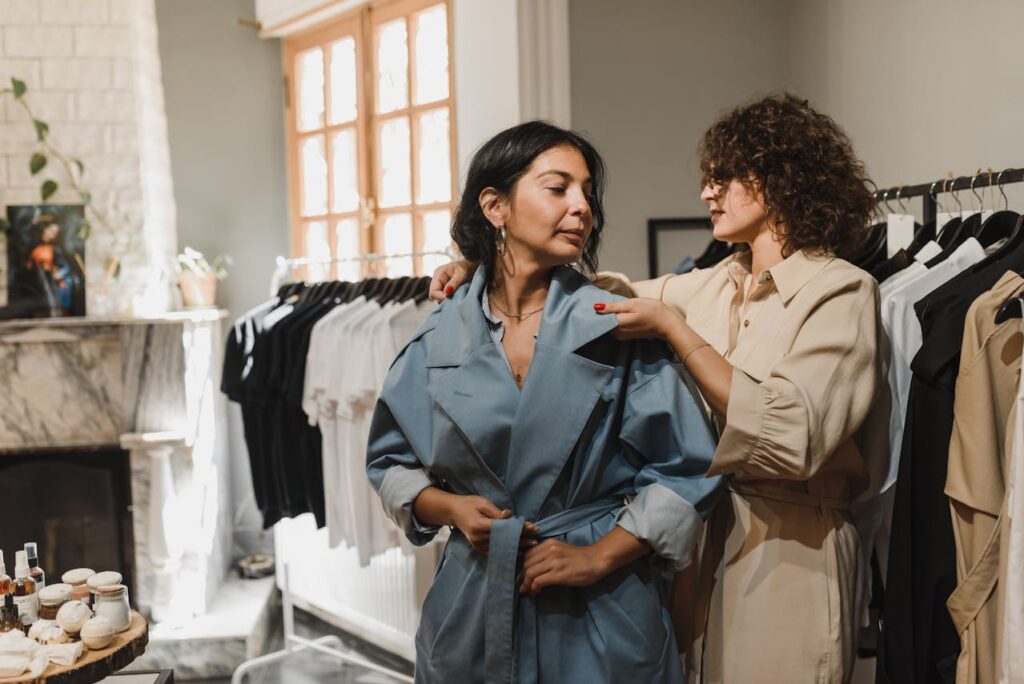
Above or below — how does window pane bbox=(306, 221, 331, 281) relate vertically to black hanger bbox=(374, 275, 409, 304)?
above

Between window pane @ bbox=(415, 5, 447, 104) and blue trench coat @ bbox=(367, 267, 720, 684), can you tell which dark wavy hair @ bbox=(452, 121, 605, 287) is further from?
window pane @ bbox=(415, 5, 447, 104)

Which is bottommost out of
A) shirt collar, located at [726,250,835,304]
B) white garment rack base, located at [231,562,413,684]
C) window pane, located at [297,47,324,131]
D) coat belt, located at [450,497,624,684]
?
white garment rack base, located at [231,562,413,684]

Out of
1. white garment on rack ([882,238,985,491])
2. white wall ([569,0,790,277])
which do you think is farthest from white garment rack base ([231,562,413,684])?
white garment on rack ([882,238,985,491])

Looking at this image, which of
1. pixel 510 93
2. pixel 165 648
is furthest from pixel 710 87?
pixel 165 648

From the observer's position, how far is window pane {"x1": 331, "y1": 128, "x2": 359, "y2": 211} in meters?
4.30

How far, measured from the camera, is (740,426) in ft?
4.66

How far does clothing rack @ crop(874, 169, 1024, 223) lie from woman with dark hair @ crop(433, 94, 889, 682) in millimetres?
256

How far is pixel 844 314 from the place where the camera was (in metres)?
1.48

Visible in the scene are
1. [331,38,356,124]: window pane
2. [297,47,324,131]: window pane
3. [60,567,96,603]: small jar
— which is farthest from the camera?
[297,47,324,131]: window pane

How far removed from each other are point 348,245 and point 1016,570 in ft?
11.5

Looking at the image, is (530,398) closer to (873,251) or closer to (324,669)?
(873,251)

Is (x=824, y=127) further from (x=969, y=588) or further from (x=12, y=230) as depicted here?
(x=12, y=230)

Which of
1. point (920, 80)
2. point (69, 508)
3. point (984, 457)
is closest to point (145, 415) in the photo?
point (69, 508)

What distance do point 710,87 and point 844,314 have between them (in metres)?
2.41
